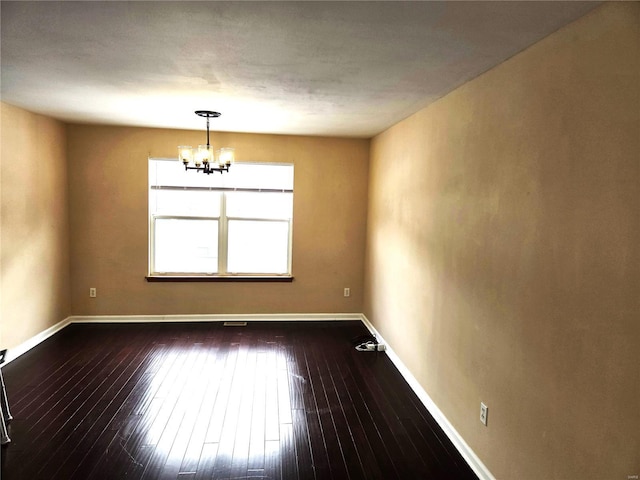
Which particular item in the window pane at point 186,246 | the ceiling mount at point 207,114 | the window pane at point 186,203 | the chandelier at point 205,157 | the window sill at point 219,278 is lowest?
the window sill at point 219,278

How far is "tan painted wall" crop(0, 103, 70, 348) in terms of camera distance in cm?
362

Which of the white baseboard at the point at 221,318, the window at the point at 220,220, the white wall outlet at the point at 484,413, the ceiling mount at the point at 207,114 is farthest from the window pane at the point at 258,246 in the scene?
the white wall outlet at the point at 484,413

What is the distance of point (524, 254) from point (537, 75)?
0.85 metres

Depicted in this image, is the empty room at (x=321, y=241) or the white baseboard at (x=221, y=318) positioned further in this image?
the white baseboard at (x=221, y=318)

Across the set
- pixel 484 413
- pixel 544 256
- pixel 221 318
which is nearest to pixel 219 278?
pixel 221 318

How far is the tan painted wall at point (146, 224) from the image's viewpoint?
4.75 m

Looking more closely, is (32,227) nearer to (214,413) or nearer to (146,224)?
(146,224)

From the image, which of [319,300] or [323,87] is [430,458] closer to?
[323,87]

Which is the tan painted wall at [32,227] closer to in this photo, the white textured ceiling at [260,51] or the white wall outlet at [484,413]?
the white textured ceiling at [260,51]

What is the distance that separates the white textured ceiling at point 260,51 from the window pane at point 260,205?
1.69 metres

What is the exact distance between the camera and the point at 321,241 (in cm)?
520

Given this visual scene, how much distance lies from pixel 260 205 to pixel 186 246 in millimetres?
1066

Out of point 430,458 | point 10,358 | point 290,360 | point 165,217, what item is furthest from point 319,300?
point 10,358

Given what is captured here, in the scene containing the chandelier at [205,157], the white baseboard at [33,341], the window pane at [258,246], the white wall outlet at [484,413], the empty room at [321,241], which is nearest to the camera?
the empty room at [321,241]
